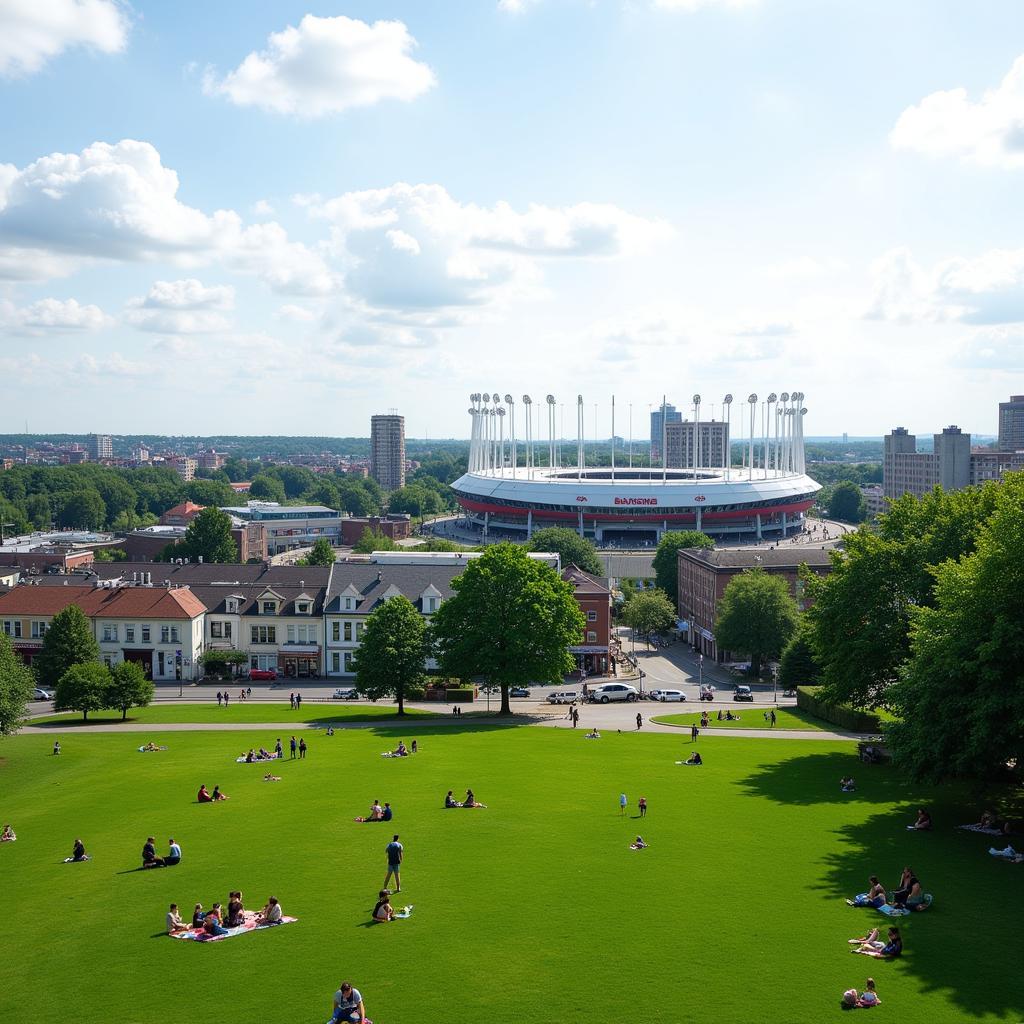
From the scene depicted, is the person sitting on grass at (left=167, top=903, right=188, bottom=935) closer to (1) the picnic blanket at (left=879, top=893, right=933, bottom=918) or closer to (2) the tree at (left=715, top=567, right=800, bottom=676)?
(1) the picnic blanket at (left=879, top=893, right=933, bottom=918)

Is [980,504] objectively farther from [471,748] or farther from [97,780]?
[97,780]

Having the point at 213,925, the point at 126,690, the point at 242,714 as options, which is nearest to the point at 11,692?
the point at 126,690

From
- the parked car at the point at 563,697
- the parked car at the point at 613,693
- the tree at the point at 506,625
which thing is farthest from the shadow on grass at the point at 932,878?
the parked car at the point at 613,693

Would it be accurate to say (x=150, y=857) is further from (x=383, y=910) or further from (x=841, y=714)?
(x=841, y=714)

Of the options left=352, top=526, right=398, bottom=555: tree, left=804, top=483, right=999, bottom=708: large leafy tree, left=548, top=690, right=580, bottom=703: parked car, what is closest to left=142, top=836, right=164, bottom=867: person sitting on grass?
left=804, top=483, right=999, bottom=708: large leafy tree

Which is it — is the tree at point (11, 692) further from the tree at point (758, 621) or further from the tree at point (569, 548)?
the tree at point (569, 548)

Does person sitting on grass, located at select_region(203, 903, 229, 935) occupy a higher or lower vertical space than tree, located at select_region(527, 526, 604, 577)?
lower
